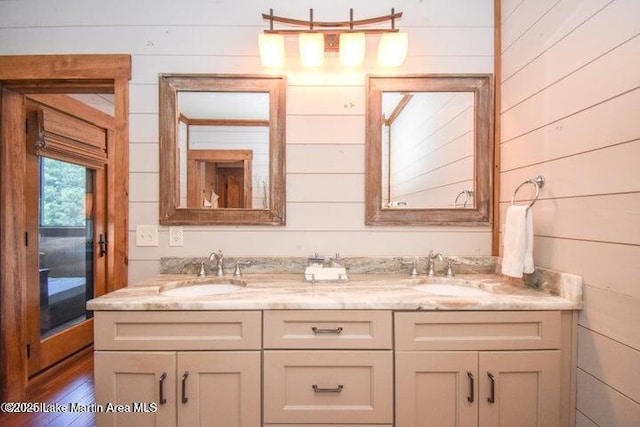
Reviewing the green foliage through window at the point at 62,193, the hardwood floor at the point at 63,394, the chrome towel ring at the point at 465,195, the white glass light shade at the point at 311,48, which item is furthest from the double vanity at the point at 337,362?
the green foliage through window at the point at 62,193

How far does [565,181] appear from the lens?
1258mm

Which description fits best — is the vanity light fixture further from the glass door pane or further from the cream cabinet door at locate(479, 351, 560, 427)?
the glass door pane

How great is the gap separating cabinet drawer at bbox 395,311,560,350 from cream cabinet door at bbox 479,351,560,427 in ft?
0.16

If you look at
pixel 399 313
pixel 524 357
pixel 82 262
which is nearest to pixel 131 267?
pixel 82 262

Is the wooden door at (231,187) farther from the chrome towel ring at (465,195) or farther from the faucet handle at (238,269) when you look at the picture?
the chrome towel ring at (465,195)

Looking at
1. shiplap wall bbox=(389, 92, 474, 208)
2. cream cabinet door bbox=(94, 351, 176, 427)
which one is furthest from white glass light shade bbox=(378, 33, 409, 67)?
cream cabinet door bbox=(94, 351, 176, 427)

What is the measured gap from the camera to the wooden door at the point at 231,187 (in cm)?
171

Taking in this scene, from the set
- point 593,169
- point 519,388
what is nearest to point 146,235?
point 519,388

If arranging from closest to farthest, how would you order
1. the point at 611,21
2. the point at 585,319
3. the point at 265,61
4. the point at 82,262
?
the point at 611,21 < the point at 585,319 < the point at 265,61 < the point at 82,262

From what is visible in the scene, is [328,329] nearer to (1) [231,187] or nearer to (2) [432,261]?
(2) [432,261]

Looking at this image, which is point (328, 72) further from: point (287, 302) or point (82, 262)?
point (82, 262)

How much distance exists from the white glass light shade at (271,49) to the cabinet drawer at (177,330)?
1.33m

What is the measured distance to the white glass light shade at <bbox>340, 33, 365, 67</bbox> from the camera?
1.64 metres

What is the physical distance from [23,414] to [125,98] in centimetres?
193
